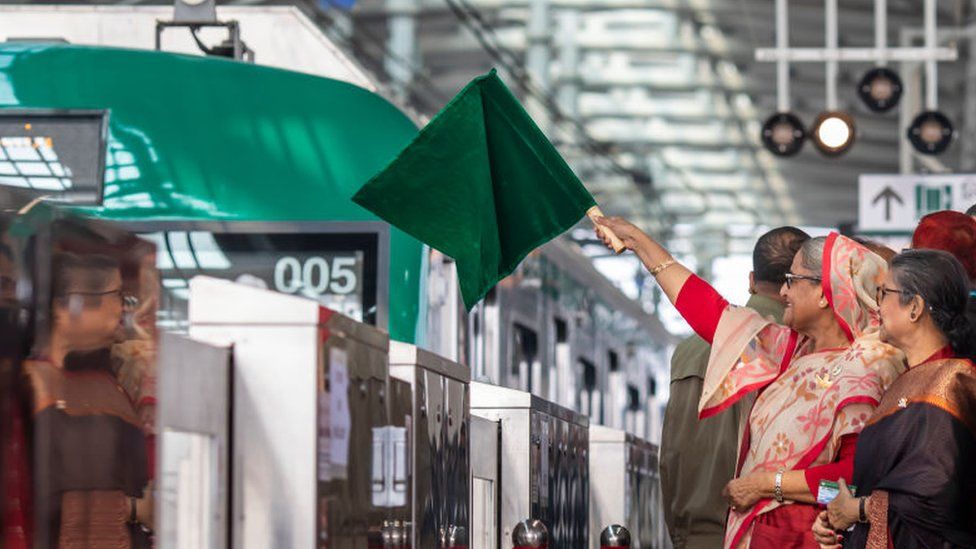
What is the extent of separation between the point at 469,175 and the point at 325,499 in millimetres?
1765

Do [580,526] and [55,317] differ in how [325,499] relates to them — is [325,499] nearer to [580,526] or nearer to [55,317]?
[55,317]

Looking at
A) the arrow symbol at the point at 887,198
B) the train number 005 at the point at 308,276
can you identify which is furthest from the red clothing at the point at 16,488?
the arrow symbol at the point at 887,198

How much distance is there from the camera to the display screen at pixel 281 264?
7.34 metres

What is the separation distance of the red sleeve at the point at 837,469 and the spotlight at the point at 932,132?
36.0 feet

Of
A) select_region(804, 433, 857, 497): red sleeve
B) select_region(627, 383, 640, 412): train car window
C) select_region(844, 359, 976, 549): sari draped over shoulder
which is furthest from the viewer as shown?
select_region(627, 383, 640, 412): train car window

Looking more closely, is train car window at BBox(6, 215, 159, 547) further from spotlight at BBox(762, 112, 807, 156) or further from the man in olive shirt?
spotlight at BBox(762, 112, 807, 156)

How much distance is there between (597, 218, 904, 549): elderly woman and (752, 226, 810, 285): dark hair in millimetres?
423

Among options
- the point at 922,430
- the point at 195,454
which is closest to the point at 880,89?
the point at 922,430

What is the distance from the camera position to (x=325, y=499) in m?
3.94

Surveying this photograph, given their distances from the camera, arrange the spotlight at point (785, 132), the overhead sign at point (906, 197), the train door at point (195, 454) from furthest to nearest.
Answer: the overhead sign at point (906, 197)
the spotlight at point (785, 132)
the train door at point (195, 454)

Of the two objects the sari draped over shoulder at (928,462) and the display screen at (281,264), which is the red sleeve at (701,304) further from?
the display screen at (281,264)

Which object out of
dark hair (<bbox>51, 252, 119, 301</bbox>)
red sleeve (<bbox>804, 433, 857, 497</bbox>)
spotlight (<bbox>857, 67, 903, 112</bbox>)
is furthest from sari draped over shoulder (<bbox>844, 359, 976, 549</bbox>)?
spotlight (<bbox>857, 67, 903, 112</bbox>)

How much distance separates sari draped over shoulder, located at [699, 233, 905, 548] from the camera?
15.3 feet

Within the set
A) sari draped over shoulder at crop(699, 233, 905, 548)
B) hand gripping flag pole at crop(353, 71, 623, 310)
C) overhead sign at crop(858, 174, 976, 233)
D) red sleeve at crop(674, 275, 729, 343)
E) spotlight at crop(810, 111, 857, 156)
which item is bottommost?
sari draped over shoulder at crop(699, 233, 905, 548)
